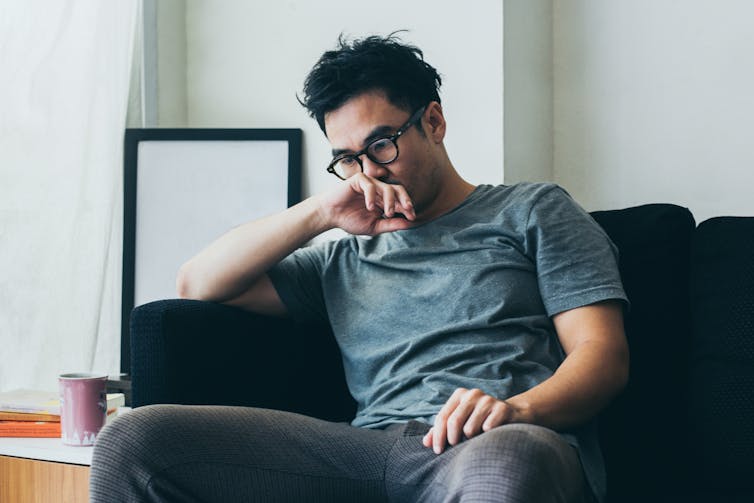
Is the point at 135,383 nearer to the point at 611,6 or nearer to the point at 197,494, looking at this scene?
the point at 197,494

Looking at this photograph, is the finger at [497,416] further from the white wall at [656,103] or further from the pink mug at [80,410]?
the white wall at [656,103]

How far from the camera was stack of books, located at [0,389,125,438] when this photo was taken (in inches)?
69.4

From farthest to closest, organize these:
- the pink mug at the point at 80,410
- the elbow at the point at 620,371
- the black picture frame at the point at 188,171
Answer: the black picture frame at the point at 188,171
the pink mug at the point at 80,410
the elbow at the point at 620,371

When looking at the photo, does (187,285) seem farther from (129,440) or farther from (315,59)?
(315,59)

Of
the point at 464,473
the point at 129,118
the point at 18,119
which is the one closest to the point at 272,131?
the point at 129,118

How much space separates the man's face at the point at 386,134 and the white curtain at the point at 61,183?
870 millimetres

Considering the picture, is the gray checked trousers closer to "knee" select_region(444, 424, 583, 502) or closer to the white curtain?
"knee" select_region(444, 424, 583, 502)

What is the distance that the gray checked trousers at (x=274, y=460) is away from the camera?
3.74 ft

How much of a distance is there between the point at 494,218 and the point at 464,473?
610 millimetres

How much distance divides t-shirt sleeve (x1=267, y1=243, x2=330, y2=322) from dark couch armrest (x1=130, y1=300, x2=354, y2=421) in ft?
0.13

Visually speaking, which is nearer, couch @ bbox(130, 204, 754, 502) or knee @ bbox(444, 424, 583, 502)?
knee @ bbox(444, 424, 583, 502)

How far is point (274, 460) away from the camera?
4.14ft

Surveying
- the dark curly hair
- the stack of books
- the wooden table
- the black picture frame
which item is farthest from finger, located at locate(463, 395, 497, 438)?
the black picture frame

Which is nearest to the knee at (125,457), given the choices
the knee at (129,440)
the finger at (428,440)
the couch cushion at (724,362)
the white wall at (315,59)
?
the knee at (129,440)
